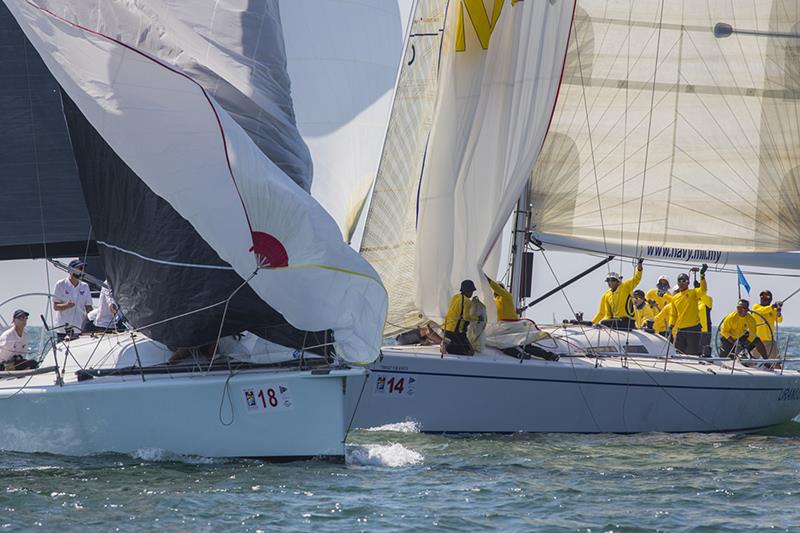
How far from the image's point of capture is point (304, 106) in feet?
57.7

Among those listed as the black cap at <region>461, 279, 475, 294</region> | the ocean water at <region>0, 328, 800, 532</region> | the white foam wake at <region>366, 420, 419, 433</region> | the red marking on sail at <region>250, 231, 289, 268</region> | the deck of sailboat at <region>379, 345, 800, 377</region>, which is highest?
the red marking on sail at <region>250, 231, 289, 268</region>

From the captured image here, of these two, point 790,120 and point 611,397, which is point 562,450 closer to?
point 611,397

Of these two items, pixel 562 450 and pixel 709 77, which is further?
pixel 709 77

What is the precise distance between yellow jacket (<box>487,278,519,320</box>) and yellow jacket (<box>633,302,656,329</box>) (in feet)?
11.4

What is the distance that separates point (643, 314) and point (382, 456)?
25.9 ft

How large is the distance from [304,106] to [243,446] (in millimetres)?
6994

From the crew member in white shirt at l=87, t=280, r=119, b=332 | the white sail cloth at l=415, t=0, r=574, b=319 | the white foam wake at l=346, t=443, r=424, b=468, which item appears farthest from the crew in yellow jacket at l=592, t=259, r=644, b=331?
the crew member in white shirt at l=87, t=280, r=119, b=332

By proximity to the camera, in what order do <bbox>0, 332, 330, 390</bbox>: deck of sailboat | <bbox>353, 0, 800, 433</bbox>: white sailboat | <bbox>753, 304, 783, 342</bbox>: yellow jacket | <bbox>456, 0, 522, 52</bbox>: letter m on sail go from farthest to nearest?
<bbox>753, 304, 783, 342</bbox>: yellow jacket < <bbox>456, 0, 522, 52</bbox>: letter m on sail < <bbox>353, 0, 800, 433</bbox>: white sailboat < <bbox>0, 332, 330, 390</bbox>: deck of sailboat

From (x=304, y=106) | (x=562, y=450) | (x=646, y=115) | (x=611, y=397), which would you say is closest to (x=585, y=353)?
(x=611, y=397)

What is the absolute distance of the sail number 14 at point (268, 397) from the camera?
37.6 ft

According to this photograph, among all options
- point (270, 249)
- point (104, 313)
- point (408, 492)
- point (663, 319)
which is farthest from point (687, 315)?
point (270, 249)

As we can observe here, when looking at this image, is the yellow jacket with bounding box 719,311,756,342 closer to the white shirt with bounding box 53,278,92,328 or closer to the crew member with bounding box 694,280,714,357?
the crew member with bounding box 694,280,714,357

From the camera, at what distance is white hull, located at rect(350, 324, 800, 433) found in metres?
14.5

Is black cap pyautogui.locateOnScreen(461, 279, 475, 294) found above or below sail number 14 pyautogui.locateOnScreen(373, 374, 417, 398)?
above
